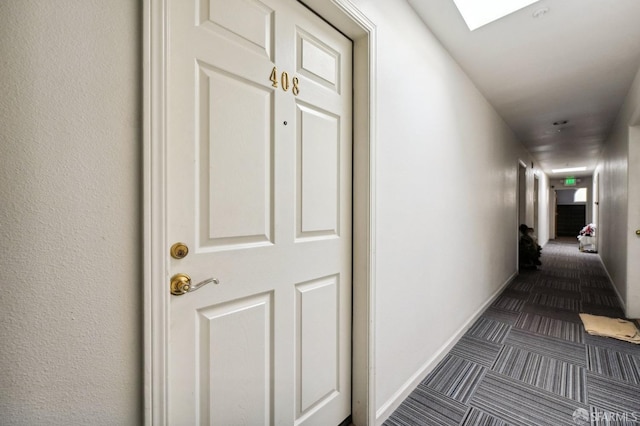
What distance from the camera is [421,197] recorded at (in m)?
1.93

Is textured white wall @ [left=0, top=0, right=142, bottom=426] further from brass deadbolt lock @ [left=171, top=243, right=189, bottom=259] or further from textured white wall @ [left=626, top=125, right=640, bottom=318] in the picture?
textured white wall @ [left=626, top=125, right=640, bottom=318]

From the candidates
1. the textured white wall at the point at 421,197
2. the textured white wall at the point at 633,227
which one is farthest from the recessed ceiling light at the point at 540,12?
the textured white wall at the point at 633,227

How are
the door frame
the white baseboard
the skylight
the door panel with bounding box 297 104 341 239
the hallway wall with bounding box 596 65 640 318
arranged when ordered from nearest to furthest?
the door frame → the door panel with bounding box 297 104 341 239 → the white baseboard → the skylight → the hallway wall with bounding box 596 65 640 318

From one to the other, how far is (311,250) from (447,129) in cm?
175

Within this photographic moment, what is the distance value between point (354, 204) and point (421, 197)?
69 cm

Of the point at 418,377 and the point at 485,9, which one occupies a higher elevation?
the point at 485,9

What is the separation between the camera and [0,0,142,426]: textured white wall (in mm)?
564

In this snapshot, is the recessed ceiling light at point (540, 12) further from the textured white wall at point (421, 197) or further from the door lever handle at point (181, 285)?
the door lever handle at point (181, 285)

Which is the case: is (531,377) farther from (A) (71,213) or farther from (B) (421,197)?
(A) (71,213)

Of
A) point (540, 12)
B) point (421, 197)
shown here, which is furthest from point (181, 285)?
point (540, 12)

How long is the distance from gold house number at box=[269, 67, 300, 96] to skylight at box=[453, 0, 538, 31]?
4.47 feet

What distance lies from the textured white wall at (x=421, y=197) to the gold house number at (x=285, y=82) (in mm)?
538

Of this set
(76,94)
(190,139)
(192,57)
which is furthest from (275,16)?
(76,94)

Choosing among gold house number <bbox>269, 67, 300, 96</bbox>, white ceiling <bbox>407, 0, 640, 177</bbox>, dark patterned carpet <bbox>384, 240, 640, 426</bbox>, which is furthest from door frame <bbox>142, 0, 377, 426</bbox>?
white ceiling <bbox>407, 0, 640, 177</bbox>
